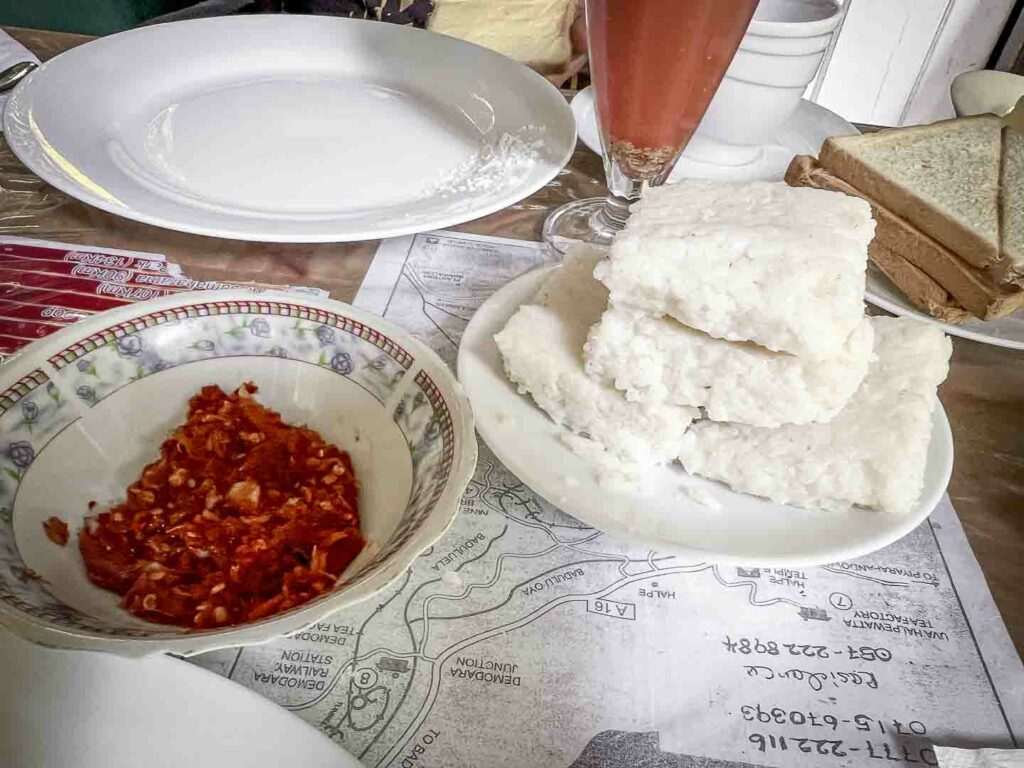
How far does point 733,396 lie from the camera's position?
54 cm

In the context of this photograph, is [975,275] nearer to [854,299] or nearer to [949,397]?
[949,397]

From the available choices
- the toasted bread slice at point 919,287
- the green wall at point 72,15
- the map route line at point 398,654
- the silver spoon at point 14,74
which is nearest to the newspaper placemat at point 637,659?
the map route line at point 398,654

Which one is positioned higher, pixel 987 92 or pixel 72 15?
pixel 987 92

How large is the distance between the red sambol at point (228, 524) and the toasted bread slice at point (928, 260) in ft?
2.21

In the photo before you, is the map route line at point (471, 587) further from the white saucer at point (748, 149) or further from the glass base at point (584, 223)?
the white saucer at point (748, 149)

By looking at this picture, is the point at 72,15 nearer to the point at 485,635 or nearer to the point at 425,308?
the point at 425,308

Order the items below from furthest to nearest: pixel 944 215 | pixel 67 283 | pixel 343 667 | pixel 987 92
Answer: pixel 987 92 → pixel 944 215 → pixel 67 283 → pixel 343 667

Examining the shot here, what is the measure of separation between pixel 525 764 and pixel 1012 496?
0.53 meters

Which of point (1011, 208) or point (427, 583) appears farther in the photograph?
point (1011, 208)

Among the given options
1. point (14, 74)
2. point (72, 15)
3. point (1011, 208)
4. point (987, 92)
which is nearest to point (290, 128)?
point (14, 74)

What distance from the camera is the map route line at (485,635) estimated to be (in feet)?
1.55

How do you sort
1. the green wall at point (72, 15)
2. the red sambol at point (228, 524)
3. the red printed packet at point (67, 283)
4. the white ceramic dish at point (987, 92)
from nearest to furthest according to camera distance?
the red sambol at point (228, 524) < the red printed packet at point (67, 283) < the white ceramic dish at point (987, 92) < the green wall at point (72, 15)

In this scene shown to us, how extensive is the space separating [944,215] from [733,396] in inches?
23.3

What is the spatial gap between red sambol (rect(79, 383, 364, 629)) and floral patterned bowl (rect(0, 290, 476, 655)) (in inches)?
0.6
